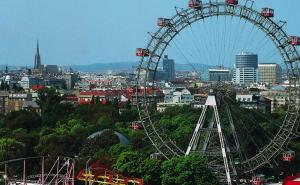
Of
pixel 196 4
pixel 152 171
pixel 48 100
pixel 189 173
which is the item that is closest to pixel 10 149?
pixel 152 171

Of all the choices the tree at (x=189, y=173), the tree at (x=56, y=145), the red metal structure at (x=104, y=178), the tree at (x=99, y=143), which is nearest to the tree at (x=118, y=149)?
the tree at (x=99, y=143)

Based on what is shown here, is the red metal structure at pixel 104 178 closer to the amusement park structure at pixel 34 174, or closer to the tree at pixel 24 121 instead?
the amusement park structure at pixel 34 174

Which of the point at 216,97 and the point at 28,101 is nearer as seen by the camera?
the point at 216,97

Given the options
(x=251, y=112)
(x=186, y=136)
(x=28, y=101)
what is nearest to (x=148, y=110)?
(x=186, y=136)

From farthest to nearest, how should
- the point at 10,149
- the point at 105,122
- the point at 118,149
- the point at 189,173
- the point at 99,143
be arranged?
the point at 105,122
the point at 99,143
the point at 10,149
the point at 118,149
the point at 189,173

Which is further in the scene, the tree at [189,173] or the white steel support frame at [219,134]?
the white steel support frame at [219,134]

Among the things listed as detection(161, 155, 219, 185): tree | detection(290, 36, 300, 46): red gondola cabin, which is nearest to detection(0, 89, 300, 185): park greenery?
detection(161, 155, 219, 185): tree

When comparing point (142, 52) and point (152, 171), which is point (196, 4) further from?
point (152, 171)

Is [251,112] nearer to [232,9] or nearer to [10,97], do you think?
[232,9]
